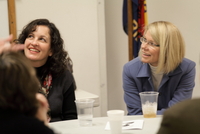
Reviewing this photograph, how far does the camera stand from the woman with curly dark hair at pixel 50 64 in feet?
7.04

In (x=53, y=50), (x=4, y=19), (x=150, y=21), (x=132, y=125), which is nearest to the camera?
(x=132, y=125)

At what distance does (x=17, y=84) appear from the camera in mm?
743

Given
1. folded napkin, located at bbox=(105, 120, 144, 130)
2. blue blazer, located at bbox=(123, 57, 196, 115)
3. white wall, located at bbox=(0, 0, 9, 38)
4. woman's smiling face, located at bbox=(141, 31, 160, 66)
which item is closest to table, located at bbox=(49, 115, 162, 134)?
folded napkin, located at bbox=(105, 120, 144, 130)

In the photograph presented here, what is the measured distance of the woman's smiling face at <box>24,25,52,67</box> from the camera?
7.11 ft

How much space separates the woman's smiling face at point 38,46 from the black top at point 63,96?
83 millimetres

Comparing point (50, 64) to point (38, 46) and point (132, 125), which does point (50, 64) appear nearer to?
point (38, 46)

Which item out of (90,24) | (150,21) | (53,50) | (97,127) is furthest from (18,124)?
(150,21)

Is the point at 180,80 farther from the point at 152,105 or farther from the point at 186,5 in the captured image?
the point at 186,5

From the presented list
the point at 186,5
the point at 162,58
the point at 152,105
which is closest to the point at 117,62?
the point at 186,5

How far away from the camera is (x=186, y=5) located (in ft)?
11.8

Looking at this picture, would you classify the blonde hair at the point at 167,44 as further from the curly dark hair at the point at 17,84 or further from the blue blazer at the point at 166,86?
the curly dark hair at the point at 17,84

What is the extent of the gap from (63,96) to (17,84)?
145cm

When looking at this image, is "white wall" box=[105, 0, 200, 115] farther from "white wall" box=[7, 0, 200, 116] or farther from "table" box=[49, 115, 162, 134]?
"table" box=[49, 115, 162, 134]

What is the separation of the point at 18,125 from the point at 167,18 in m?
3.33
